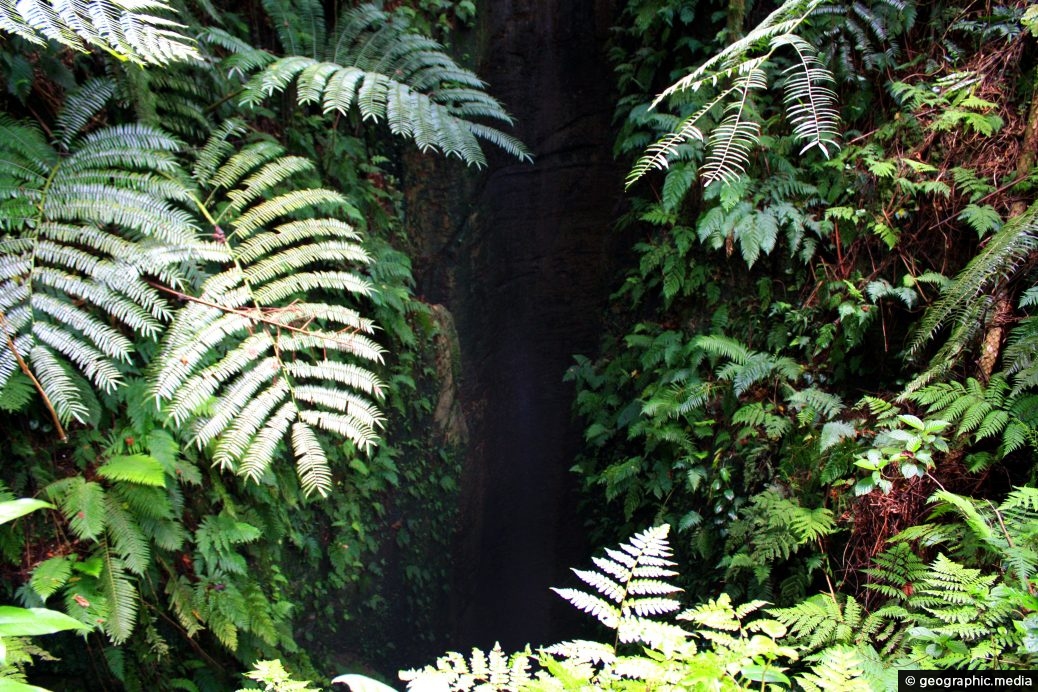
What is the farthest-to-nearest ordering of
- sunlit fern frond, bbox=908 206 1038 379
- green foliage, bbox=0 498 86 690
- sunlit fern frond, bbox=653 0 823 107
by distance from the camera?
1. sunlit fern frond, bbox=908 206 1038 379
2. sunlit fern frond, bbox=653 0 823 107
3. green foliage, bbox=0 498 86 690

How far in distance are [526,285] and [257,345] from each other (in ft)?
12.5

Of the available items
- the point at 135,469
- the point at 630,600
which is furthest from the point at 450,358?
the point at 630,600

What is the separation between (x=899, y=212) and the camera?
12.2ft

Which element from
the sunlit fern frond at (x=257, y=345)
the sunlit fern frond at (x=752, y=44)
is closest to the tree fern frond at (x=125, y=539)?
the sunlit fern frond at (x=257, y=345)

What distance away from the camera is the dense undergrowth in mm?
2094

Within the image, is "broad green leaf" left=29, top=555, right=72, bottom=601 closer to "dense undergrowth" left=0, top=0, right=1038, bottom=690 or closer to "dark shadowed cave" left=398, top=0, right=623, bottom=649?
"dense undergrowth" left=0, top=0, right=1038, bottom=690

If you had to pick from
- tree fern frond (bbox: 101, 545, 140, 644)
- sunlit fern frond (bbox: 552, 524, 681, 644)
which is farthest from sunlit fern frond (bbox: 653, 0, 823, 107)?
tree fern frond (bbox: 101, 545, 140, 644)

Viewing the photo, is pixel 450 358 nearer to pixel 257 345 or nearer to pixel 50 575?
pixel 257 345

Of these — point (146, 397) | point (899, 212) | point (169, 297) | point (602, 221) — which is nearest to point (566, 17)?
point (602, 221)

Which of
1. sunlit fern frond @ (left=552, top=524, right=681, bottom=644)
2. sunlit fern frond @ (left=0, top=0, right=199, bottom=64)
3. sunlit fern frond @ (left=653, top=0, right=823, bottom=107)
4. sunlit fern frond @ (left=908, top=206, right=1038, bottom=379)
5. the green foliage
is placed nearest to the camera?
the green foliage

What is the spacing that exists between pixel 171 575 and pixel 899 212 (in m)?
4.24

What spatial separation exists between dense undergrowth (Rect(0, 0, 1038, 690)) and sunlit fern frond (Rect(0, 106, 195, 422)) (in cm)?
1

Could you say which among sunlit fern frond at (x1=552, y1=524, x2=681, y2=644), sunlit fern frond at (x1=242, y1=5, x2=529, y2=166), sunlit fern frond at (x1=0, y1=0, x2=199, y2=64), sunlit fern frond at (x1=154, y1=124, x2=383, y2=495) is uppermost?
sunlit fern frond at (x1=242, y1=5, x2=529, y2=166)

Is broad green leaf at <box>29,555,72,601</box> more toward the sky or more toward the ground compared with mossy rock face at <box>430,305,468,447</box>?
more toward the ground
